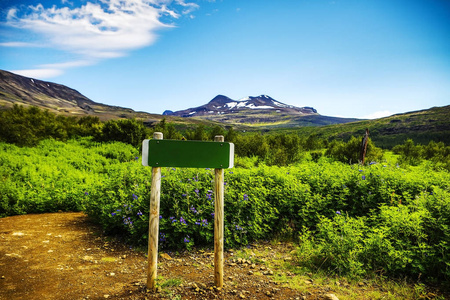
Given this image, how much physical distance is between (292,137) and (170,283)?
1870 centimetres

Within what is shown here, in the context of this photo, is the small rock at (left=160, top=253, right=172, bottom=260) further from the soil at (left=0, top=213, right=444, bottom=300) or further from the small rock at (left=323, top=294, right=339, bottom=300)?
the small rock at (left=323, top=294, right=339, bottom=300)

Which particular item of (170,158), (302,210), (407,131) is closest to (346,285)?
(302,210)

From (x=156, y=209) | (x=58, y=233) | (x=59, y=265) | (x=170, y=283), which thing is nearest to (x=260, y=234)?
(x=170, y=283)

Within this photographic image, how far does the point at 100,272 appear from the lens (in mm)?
3717

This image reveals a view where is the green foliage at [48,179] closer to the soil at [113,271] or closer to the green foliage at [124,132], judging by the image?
the soil at [113,271]

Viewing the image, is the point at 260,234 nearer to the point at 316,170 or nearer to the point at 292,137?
the point at 316,170

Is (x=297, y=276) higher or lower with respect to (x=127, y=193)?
lower

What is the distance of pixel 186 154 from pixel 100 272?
2.14m

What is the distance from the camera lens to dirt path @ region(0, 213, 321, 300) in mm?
3197

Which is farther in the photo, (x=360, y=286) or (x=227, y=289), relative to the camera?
(x=360, y=286)

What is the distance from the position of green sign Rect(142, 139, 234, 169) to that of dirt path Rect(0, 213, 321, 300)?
1.53 meters

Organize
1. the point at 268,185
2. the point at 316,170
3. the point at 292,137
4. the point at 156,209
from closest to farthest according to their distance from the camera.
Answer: the point at 156,209 < the point at 268,185 < the point at 316,170 < the point at 292,137

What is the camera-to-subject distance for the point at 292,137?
20891 millimetres

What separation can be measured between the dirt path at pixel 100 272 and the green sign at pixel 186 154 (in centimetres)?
153
